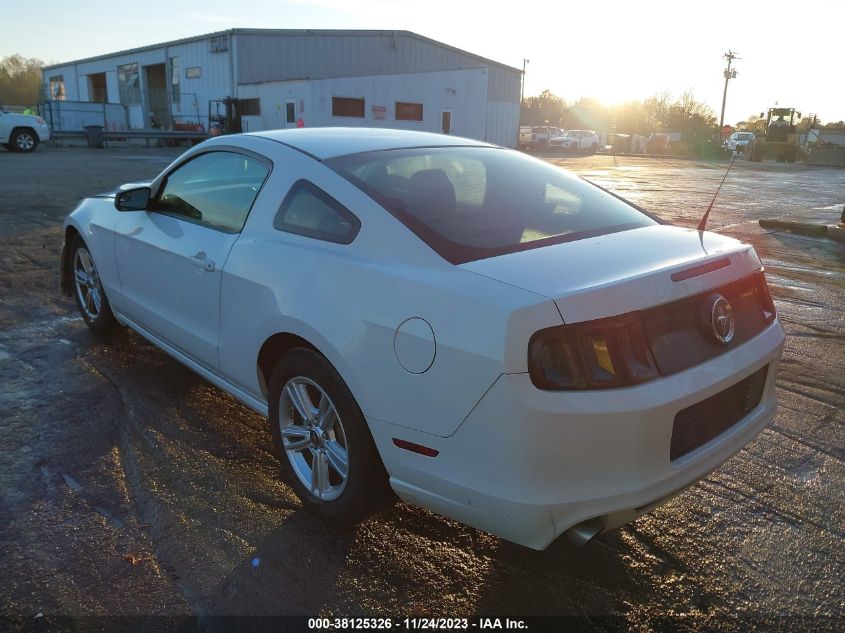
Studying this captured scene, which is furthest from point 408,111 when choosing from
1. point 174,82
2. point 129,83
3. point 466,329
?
point 466,329

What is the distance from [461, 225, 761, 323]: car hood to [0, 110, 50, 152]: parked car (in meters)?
27.6

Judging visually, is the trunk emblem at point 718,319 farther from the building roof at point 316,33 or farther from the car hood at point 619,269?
the building roof at point 316,33

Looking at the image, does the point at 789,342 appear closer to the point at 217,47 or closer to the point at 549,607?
the point at 549,607

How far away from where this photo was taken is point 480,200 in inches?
117

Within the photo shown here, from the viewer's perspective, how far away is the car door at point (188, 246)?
3.30 metres

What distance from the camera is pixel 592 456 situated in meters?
2.06

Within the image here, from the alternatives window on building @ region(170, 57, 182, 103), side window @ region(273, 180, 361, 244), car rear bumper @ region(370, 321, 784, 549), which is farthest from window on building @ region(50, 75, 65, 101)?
car rear bumper @ region(370, 321, 784, 549)

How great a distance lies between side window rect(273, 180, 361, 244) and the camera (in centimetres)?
271

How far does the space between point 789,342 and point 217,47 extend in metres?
33.6

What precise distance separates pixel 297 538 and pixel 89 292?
3.17 meters

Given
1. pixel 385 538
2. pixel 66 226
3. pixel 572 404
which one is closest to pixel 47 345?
pixel 66 226

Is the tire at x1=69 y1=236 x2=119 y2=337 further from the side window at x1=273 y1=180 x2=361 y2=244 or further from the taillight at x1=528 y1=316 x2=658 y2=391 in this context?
the taillight at x1=528 y1=316 x2=658 y2=391

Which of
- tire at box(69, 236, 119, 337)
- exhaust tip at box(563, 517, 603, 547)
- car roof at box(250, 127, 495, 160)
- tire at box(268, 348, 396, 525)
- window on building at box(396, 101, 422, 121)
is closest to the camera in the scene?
exhaust tip at box(563, 517, 603, 547)

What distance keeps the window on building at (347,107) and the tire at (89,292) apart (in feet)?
86.1
